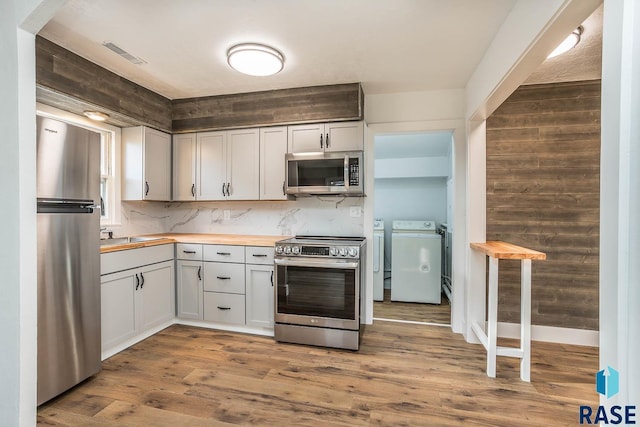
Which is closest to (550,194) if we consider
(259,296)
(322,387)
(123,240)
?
(322,387)

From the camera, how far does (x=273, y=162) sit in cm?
312

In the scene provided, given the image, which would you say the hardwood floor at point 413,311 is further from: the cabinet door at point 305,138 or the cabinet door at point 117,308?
the cabinet door at point 117,308

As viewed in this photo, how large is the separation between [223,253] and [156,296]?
736 mm

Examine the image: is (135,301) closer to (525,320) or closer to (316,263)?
(316,263)

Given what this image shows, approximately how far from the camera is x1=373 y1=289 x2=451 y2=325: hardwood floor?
3395 mm

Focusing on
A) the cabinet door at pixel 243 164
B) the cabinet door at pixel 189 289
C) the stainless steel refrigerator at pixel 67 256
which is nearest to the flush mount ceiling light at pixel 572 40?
the cabinet door at pixel 243 164

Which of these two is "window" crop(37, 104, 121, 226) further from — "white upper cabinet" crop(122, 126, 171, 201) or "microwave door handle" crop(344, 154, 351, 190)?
"microwave door handle" crop(344, 154, 351, 190)

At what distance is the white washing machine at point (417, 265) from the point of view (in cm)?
394

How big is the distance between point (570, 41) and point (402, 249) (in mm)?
2708

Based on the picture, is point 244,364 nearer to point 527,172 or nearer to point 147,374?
point 147,374

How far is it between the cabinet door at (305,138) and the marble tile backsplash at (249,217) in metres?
0.58

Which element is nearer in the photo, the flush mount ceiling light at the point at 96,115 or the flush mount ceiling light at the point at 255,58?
the flush mount ceiling light at the point at 255,58

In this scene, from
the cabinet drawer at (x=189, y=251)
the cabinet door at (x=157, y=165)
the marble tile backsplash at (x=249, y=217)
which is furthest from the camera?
the marble tile backsplash at (x=249, y=217)

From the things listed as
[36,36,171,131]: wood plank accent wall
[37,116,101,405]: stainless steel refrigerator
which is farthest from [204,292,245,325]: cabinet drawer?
[36,36,171,131]: wood plank accent wall
